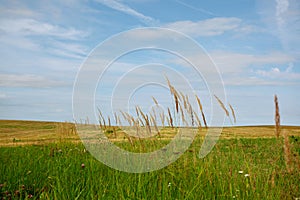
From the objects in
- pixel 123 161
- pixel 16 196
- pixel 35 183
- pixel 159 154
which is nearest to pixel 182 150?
pixel 159 154

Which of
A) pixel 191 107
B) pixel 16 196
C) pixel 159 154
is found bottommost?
pixel 16 196

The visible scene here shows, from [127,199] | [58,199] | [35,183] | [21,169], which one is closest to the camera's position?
[127,199]

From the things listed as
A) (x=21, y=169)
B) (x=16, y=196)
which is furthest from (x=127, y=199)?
(x=21, y=169)

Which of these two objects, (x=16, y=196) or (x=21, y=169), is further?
(x=21, y=169)

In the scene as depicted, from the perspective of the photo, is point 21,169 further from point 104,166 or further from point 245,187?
point 245,187

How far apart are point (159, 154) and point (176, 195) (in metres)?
1.45

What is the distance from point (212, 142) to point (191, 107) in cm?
260

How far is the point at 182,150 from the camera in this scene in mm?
5031

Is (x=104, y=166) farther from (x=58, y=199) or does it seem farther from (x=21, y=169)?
(x=58, y=199)

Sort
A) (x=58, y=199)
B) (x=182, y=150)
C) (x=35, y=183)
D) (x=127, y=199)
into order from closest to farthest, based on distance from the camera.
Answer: (x=127, y=199), (x=58, y=199), (x=35, y=183), (x=182, y=150)

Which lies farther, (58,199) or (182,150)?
(182,150)

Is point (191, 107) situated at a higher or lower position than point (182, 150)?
higher

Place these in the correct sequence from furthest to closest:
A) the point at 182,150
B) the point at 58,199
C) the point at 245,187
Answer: the point at 182,150 < the point at 245,187 < the point at 58,199

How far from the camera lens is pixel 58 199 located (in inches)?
123
